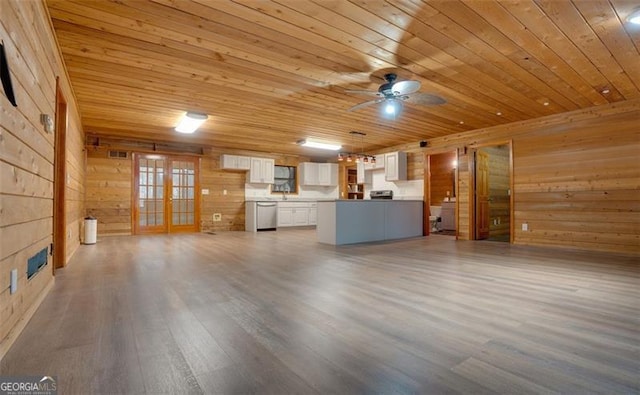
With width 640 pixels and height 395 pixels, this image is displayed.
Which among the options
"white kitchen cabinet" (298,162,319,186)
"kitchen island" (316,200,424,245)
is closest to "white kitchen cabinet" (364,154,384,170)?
"kitchen island" (316,200,424,245)

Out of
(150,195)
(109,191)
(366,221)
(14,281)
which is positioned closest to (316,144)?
(366,221)

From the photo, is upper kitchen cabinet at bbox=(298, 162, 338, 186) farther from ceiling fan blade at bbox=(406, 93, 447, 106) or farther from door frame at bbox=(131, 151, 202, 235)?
ceiling fan blade at bbox=(406, 93, 447, 106)

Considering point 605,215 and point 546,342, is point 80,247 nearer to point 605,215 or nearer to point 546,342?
point 546,342

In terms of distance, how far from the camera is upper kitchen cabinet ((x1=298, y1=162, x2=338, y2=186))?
10.0m

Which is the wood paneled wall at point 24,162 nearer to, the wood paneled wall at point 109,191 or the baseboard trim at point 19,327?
the baseboard trim at point 19,327

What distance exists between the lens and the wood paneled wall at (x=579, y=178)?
491cm

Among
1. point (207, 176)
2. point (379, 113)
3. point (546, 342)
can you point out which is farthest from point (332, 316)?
point (207, 176)

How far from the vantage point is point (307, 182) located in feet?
33.0

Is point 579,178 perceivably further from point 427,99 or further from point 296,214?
point 296,214

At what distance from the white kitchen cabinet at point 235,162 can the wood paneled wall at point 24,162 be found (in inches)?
219

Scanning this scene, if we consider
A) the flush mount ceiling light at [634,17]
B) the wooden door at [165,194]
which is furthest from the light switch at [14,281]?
the wooden door at [165,194]

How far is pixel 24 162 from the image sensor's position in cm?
206

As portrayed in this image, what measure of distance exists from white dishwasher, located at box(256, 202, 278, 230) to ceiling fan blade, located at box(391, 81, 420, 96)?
5863mm

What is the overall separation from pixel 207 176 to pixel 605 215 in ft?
28.3
